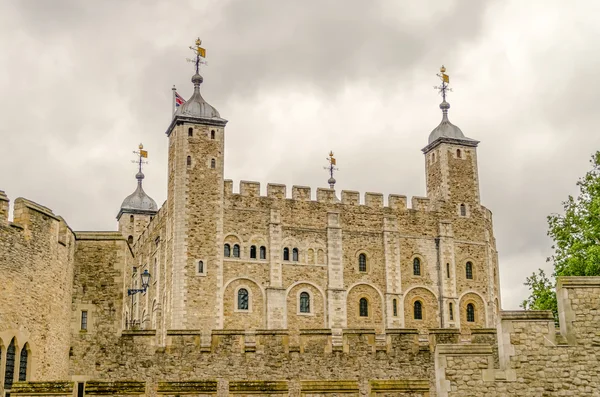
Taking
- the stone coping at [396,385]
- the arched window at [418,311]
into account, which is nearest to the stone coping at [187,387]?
the stone coping at [396,385]

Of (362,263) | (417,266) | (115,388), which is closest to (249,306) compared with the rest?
(362,263)

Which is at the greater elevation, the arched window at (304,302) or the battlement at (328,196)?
the battlement at (328,196)

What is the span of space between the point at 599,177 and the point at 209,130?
82.7 feet

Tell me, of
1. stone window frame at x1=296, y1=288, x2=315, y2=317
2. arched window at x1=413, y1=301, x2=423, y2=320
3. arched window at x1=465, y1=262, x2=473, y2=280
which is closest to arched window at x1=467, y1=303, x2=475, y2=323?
arched window at x1=465, y1=262, x2=473, y2=280

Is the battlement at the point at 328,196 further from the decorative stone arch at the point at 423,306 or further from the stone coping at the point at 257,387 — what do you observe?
the stone coping at the point at 257,387

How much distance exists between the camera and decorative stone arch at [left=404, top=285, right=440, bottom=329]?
52.3 m

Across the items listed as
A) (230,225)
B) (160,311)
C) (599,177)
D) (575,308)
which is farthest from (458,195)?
(575,308)

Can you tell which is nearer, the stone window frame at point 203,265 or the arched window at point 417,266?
the stone window frame at point 203,265

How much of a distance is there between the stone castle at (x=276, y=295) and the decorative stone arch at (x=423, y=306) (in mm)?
108

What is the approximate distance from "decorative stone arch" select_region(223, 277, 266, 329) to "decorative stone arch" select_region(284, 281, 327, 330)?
1.40 metres

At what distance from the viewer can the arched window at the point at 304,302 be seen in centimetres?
5034

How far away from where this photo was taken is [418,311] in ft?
174

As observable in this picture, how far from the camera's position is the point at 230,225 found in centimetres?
4988

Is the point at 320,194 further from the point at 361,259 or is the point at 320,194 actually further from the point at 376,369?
the point at 376,369
